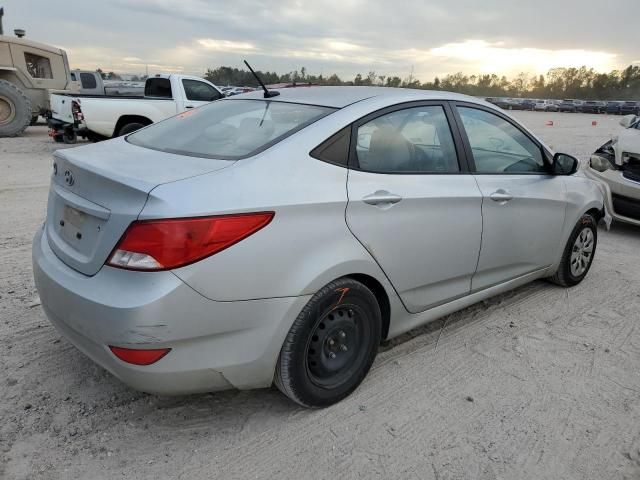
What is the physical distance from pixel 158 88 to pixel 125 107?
1.34 metres

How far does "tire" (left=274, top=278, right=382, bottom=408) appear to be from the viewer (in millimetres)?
2441

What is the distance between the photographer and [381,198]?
270 centimetres

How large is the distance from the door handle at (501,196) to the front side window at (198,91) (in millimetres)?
9415

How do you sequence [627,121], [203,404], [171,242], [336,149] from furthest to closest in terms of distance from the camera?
[627,121] < [203,404] < [336,149] < [171,242]

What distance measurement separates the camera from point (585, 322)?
389 cm

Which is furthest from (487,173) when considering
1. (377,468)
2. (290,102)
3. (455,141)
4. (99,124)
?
(99,124)

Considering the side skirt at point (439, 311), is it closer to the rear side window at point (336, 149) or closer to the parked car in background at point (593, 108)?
the rear side window at point (336, 149)

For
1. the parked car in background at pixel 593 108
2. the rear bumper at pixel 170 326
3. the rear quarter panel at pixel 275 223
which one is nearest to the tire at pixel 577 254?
the rear quarter panel at pixel 275 223

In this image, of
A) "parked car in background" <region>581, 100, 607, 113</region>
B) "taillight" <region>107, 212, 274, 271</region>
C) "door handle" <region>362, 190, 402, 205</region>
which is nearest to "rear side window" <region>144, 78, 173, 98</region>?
"door handle" <region>362, 190, 402, 205</region>

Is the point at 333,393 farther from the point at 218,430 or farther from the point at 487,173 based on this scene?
the point at 487,173

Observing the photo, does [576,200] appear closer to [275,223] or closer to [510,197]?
[510,197]

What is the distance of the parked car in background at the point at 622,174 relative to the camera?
620cm

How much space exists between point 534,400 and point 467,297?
0.80 m

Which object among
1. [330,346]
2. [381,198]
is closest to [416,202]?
[381,198]
